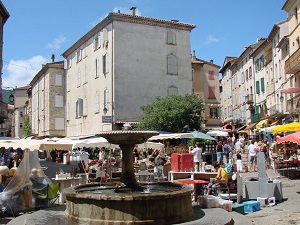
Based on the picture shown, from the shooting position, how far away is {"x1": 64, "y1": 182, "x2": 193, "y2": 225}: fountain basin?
7227 mm

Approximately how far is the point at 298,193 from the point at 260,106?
1323 inches

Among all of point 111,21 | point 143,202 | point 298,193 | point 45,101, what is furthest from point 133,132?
point 45,101

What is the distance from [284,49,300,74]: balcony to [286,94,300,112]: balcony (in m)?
2.05

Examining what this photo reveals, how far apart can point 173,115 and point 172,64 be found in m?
8.41

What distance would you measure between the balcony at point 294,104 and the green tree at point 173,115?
285 inches

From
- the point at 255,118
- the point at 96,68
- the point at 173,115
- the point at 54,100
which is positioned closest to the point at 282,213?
the point at 173,115

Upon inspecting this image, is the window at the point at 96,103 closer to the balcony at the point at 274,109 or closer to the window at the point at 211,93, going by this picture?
the balcony at the point at 274,109

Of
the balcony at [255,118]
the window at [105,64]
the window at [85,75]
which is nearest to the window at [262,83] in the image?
the balcony at [255,118]

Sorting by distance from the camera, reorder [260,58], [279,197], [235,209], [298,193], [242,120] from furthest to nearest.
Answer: [242,120] < [260,58] < [298,193] < [279,197] < [235,209]

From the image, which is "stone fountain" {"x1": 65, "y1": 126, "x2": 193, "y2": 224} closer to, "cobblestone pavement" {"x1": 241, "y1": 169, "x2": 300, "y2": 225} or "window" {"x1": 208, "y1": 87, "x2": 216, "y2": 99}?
"cobblestone pavement" {"x1": 241, "y1": 169, "x2": 300, "y2": 225}

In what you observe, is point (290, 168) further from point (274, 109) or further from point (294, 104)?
point (274, 109)

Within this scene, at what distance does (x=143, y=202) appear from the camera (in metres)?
7.25

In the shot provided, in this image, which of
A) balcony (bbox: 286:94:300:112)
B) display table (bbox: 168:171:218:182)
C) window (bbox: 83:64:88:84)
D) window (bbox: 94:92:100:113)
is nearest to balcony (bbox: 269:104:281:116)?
balcony (bbox: 286:94:300:112)

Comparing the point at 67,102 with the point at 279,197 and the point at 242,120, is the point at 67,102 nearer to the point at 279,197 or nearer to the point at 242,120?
the point at 242,120
